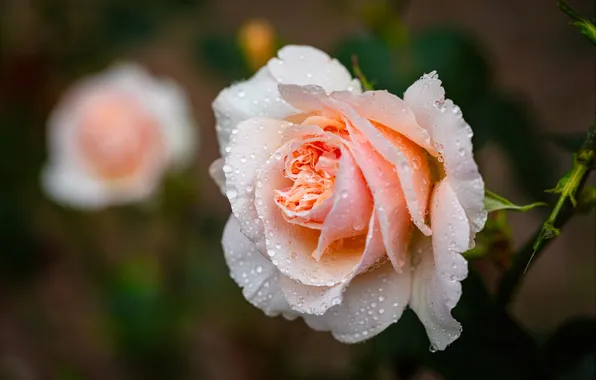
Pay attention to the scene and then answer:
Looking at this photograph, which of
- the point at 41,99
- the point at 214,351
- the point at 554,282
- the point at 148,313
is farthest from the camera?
the point at 41,99

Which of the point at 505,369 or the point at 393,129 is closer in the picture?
the point at 393,129

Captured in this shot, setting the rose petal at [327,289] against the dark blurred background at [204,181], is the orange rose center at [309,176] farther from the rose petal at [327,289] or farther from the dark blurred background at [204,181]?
the dark blurred background at [204,181]

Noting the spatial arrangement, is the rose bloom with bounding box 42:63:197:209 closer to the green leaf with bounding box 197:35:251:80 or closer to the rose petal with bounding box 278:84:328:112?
the green leaf with bounding box 197:35:251:80

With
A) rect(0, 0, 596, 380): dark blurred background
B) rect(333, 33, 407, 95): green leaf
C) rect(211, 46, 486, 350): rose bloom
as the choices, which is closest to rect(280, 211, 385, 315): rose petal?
rect(211, 46, 486, 350): rose bloom

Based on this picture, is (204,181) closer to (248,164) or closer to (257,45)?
(257,45)

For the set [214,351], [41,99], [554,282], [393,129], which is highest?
[393,129]

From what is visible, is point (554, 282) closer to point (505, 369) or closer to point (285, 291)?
point (505, 369)

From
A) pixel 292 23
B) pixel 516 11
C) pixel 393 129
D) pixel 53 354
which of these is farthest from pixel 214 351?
pixel 393 129

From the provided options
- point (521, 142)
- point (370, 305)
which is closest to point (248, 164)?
point (370, 305)
